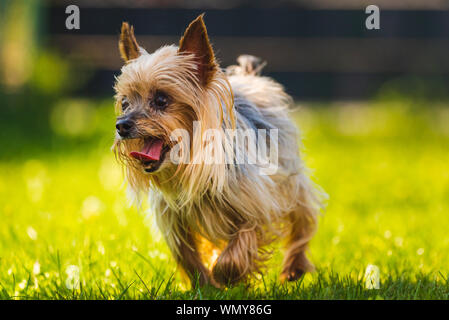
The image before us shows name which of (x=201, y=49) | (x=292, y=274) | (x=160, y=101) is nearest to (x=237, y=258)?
(x=292, y=274)

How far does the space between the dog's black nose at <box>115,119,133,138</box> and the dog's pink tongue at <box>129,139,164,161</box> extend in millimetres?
133

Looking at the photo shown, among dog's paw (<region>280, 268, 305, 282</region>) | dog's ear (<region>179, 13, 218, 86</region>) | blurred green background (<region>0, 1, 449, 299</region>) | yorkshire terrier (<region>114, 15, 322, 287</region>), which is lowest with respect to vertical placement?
dog's paw (<region>280, 268, 305, 282</region>)

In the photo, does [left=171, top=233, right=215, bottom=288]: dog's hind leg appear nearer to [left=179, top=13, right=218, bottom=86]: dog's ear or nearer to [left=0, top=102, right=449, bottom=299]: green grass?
[left=0, top=102, right=449, bottom=299]: green grass

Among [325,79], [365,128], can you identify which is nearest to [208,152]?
[365,128]

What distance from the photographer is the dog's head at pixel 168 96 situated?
9.77 ft

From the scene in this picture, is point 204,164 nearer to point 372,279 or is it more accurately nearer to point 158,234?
point 158,234

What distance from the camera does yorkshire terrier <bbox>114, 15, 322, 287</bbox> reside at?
119 inches

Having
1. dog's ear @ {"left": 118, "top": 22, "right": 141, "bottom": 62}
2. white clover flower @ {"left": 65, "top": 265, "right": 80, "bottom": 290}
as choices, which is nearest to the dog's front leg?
white clover flower @ {"left": 65, "top": 265, "right": 80, "bottom": 290}

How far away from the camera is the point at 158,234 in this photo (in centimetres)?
378

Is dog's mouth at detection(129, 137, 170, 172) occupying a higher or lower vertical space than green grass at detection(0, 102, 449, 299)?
higher

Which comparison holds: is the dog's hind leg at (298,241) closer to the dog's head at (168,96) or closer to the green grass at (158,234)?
the green grass at (158,234)

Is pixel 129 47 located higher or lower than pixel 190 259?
higher

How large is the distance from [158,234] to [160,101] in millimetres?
1033

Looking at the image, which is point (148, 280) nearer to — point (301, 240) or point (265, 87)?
point (301, 240)
